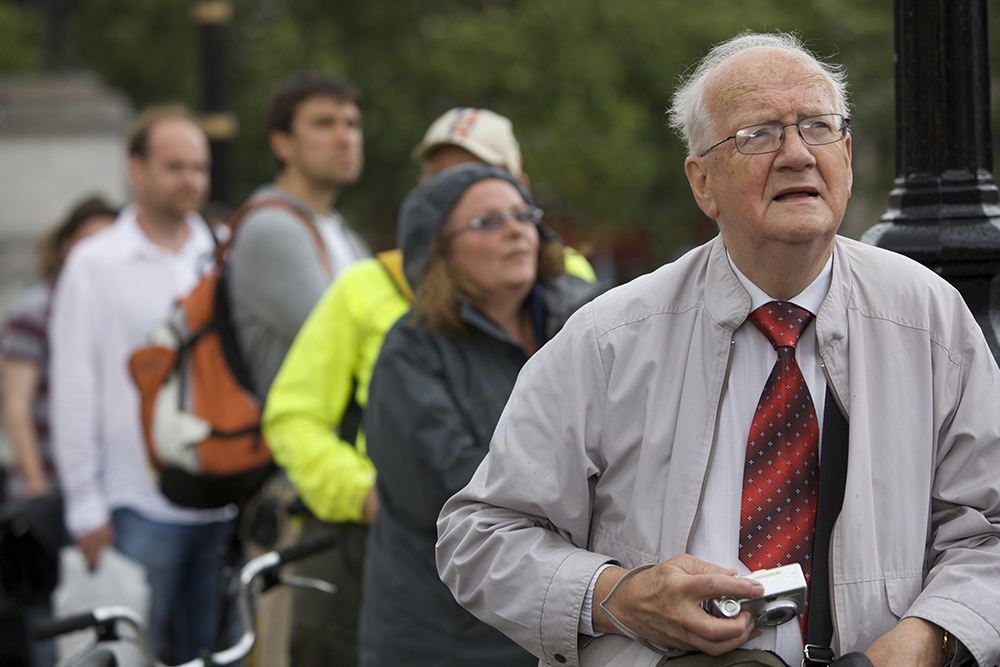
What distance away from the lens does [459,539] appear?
7.30ft

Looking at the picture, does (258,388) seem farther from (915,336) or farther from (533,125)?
(533,125)

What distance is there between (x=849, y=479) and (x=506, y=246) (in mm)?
1579

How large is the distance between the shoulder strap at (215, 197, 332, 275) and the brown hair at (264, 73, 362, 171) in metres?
0.39

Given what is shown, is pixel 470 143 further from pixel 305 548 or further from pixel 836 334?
pixel 836 334

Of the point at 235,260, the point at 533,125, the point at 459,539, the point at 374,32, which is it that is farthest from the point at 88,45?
the point at 459,539

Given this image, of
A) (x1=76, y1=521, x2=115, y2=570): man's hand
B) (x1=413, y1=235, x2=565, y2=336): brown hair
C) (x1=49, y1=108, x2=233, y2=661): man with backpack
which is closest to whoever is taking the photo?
(x1=413, y1=235, x2=565, y2=336): brown hair

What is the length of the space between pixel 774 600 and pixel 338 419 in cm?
227

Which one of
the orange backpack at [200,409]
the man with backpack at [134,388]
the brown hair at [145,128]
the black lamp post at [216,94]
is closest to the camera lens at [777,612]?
the orange backpack at [200,409]

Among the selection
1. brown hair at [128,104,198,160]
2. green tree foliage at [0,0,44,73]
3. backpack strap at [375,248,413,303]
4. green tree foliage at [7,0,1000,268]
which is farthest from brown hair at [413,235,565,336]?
green tree foliage at [7,0,1000,268]

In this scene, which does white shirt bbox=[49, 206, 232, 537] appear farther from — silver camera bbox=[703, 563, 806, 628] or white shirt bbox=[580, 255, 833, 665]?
silver camera bbox=[703, 563, 806, 628]

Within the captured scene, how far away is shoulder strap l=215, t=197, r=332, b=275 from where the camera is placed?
4656 mm

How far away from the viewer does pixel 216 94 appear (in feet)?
31.8

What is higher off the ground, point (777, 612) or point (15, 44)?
point (15, 44)

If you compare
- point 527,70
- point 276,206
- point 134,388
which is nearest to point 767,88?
point 276,206
